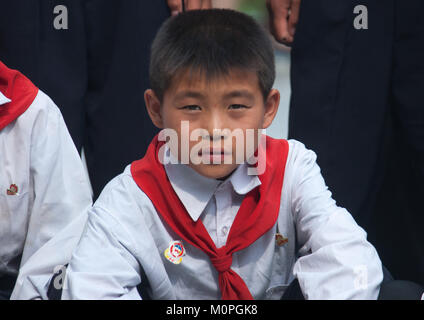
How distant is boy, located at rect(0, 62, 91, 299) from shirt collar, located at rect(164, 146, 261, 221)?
28 cm

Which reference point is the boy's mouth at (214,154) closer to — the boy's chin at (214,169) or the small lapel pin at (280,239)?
the boy's chin at (214,169)

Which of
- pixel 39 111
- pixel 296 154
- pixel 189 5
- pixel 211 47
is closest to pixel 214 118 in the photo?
pixel 211 47

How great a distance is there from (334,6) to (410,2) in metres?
0.20

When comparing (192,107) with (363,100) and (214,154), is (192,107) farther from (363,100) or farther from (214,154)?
(363,100)

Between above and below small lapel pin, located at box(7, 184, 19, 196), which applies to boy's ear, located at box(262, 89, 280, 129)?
above

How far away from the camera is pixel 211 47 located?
1.11 meters

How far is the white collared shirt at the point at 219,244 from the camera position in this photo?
1050mm

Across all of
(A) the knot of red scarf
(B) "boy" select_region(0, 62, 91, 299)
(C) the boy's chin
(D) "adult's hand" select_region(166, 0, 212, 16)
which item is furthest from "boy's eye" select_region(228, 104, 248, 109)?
(D) "adult's hand" select_region(166, 0, 212, 16)

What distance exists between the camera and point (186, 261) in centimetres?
119

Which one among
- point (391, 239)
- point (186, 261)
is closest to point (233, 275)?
point (186, 261)

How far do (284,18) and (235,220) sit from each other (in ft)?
2.43

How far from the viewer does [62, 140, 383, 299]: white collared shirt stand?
1050 millimetres

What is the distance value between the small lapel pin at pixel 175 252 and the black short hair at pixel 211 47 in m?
0.28

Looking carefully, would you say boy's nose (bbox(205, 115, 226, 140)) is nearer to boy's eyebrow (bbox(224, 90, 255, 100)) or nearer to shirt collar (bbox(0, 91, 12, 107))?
boy's eyebrow (bbox(224, 90, 255, 100))
